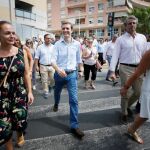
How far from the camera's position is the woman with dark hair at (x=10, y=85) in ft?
11.9

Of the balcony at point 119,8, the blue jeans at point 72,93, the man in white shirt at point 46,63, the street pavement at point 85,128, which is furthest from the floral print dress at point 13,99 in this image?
the balcony at point 119,8

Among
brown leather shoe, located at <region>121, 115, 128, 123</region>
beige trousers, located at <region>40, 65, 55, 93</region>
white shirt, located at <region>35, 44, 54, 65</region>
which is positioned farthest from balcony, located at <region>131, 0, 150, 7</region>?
brown leather shoe, located at <region>121, 115, 128, 123</region>

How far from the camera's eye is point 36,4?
40.1 metres

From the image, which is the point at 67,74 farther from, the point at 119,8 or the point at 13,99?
the point at 119,8

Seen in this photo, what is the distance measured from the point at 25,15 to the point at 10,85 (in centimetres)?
3210

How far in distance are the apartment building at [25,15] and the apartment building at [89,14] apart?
77.4 feet

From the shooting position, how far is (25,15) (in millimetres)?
34594

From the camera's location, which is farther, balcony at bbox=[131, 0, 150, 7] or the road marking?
balcony at bbox=[131, 0, 150, 7]

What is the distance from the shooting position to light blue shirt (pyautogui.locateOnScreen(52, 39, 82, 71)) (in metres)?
5.29

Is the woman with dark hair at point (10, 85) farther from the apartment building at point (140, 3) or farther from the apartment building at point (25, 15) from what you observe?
the apartment building at point (140, 3)

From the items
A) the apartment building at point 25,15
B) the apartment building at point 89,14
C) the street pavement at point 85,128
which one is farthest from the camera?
the apartment building at point 89,14

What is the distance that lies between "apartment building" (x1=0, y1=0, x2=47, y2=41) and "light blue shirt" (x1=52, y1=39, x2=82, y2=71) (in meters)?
26.1

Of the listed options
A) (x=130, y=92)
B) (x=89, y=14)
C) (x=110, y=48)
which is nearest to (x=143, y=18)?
(x=89, y=14)

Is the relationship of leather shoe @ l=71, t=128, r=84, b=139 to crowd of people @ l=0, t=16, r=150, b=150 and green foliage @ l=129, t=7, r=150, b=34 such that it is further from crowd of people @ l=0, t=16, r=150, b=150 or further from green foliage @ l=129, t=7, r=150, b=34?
green foliage @ l=129, t=7, r=150, b=34
